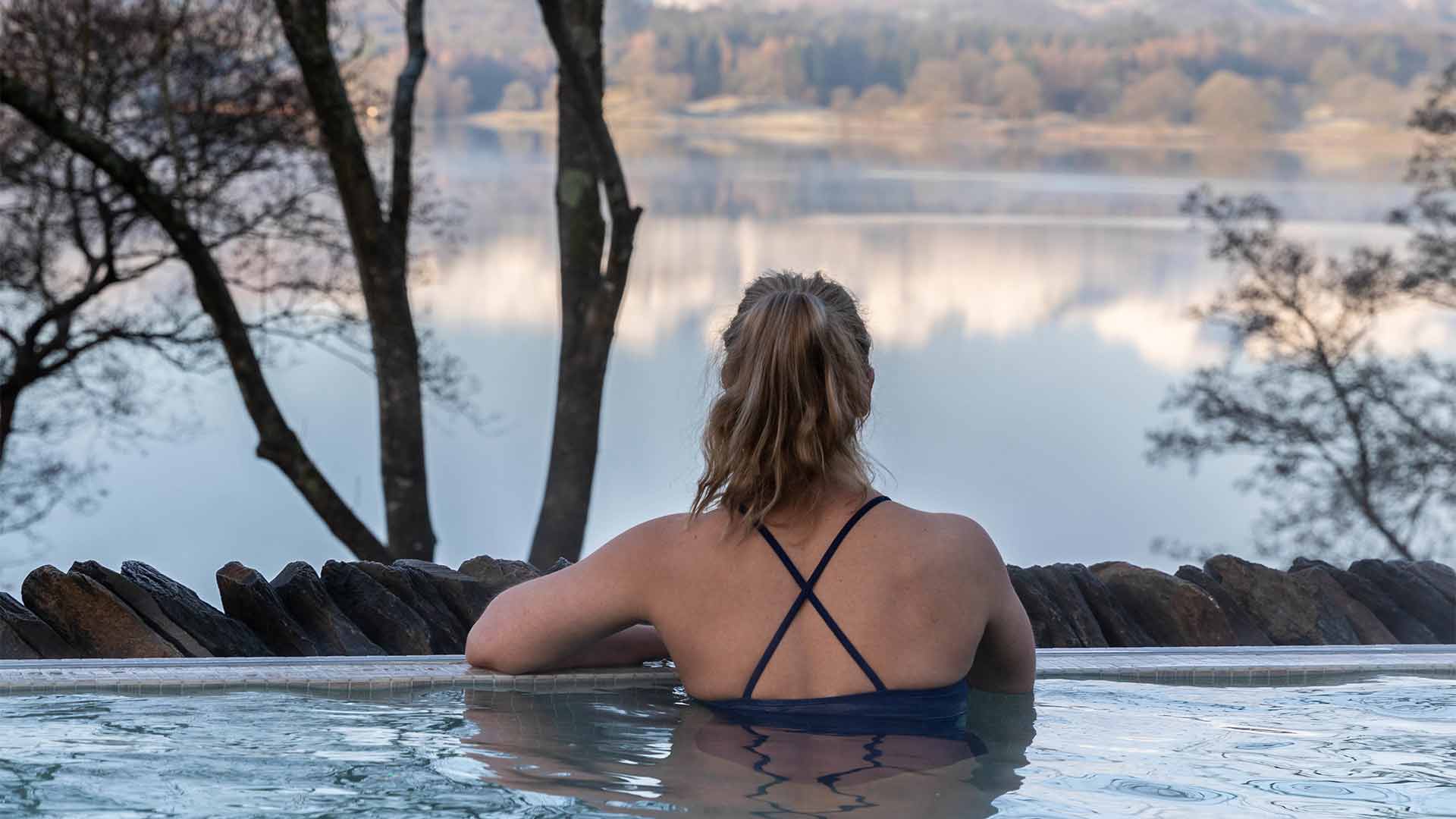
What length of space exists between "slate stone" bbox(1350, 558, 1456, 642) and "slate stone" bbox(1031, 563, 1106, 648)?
2.05ft

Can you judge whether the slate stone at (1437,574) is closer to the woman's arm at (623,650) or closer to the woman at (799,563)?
the woman at (799,563)

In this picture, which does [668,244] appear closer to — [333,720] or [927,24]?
[927,24]

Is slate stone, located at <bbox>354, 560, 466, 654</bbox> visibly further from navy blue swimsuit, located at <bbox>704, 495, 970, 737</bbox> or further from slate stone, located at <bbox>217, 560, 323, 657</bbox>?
navy blue swimsuit, located at <bbox>704, 495, 970, 737</bbox>

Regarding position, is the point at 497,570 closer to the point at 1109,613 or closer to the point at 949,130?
the point at 1109,613

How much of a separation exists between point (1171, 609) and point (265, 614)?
5.65ft

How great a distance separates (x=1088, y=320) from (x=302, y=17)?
14284 millimetres

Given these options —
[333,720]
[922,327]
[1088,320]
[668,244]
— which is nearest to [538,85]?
[668,244]

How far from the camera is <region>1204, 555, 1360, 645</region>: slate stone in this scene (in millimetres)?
3008

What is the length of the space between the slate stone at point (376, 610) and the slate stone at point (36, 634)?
17.8 inches

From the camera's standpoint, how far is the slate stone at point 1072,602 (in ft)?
9.56

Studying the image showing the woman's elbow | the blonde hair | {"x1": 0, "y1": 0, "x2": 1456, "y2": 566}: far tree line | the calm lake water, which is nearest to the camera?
the blonde hair

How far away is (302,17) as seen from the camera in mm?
5520

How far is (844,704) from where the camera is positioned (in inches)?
79.4

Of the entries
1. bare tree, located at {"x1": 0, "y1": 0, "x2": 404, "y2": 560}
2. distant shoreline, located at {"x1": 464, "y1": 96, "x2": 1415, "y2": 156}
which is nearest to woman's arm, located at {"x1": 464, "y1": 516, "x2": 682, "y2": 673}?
bare tree, located at {"x1": 0, "y1": 0, "x2": 404, "y2": 560}
